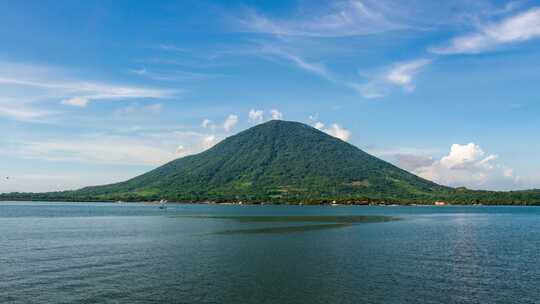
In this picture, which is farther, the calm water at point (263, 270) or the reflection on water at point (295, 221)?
the reflection on water at point (295, 221)

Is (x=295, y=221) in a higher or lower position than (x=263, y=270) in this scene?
higher

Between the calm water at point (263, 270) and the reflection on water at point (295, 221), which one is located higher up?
the reflection on water at point (295, 221)

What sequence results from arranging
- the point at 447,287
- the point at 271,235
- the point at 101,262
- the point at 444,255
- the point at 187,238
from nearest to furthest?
the point at 447,287, the point at 101,262, the point at 444,255, the point at 187,238, the point at 271,235

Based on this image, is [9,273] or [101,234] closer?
[9,273]

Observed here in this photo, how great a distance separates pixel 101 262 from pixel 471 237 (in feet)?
255

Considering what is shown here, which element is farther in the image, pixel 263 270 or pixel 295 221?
pixel 295 221

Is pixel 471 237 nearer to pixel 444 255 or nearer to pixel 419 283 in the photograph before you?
pixel 444 255

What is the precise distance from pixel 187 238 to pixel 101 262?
32.9 m

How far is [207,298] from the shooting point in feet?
136

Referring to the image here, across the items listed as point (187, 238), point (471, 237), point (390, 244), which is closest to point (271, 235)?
point (187, 238)

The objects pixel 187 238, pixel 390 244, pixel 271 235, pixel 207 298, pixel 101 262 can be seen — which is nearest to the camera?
pixel 207 298

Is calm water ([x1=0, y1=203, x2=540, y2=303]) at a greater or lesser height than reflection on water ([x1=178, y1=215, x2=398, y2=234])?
lesser

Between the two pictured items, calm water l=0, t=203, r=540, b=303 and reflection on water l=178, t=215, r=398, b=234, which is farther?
reflection on water l=178, t=215, r=398, b=234

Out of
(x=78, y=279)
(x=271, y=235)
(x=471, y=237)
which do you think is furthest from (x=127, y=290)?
(x=471, y=237)
